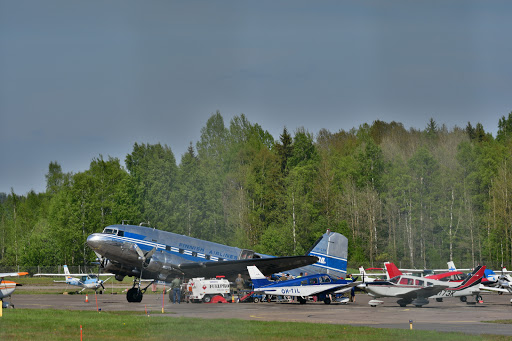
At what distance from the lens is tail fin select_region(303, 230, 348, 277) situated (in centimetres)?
4959

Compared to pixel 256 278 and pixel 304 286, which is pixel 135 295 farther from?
pixel 304 286

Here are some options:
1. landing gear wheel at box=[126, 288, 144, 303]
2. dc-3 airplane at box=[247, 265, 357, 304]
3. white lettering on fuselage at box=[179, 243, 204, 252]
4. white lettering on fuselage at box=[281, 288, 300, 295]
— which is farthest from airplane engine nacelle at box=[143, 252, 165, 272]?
white lettering on fuselage at box=[281, 288, 300, 295]

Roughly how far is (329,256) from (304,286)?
7841 mm

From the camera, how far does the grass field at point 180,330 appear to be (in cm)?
2388

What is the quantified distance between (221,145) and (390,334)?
32.2 metres

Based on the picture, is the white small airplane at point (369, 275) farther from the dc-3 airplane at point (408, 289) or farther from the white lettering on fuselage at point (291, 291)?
the white lettering on fuselage at point (291, 291)

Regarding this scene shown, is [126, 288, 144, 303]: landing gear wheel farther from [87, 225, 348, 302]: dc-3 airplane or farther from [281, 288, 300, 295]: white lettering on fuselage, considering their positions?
→ [281, 288, 300, 295]: white lettering on fuselage

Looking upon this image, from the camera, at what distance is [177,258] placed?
45188 millimetres

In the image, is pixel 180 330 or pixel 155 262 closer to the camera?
pixel 180 330

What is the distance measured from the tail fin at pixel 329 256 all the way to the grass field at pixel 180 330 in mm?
20032

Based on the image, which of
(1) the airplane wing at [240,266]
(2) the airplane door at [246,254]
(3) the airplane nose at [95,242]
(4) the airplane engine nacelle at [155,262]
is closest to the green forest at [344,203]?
(2) the airplane door at [246,254]

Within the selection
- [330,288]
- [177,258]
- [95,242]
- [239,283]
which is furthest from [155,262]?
[330,288]

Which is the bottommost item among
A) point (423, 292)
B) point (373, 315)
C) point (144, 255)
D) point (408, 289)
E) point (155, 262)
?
point (373, 315)

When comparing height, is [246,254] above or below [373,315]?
above
